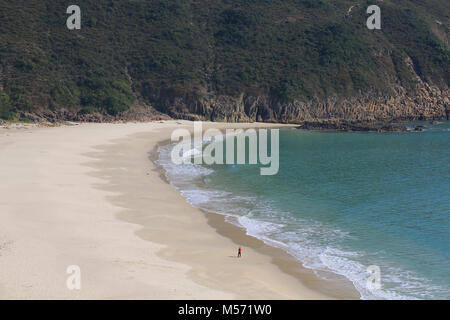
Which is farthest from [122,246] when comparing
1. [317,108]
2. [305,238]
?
[317,108]

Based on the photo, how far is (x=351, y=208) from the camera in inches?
769

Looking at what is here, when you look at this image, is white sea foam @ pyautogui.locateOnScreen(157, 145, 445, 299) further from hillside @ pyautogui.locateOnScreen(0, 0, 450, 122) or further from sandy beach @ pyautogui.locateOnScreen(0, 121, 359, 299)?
hillside @ pyautogui.locateOnScreen(0, 0, 450, 122)

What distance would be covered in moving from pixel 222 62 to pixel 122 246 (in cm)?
5876

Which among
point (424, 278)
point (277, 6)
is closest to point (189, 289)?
point (424, 278)

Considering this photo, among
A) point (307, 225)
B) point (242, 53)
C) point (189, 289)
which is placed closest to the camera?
point (189, 289)

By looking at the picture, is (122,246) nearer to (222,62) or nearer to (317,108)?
(317,108)

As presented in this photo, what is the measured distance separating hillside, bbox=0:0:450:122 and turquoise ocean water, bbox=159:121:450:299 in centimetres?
2556

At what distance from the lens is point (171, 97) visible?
62.1 m

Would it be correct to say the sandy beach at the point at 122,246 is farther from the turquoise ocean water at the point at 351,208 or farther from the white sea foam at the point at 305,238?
the turquoise ocean water at the point at 351,208

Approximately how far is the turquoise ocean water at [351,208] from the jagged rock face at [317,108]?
2609 cm

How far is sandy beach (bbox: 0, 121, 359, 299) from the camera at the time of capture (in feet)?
35.0

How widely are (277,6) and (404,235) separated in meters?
72.3
